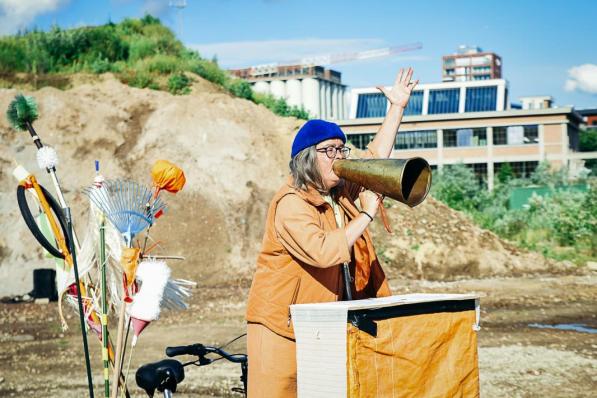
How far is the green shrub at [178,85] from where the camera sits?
24188 mm

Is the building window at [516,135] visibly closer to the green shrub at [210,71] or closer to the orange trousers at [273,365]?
the green shrub at [210,71]

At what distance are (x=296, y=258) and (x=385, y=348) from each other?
602mm

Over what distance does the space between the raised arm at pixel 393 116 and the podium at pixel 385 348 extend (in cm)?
103

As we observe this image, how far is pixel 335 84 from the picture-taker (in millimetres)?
98562

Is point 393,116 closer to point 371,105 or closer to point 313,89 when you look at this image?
point 371,105

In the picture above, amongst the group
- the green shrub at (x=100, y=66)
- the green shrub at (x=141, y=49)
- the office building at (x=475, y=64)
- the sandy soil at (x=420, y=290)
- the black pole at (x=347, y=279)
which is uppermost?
the office building at (x=475, y=64)

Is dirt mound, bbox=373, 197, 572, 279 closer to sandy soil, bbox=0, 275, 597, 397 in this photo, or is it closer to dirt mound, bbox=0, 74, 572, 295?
dirt mound, bbox=0, 74, 572, 295

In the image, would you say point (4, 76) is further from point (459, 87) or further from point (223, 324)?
point (459, 87)

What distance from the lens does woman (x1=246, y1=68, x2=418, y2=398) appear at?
3346 millimetres

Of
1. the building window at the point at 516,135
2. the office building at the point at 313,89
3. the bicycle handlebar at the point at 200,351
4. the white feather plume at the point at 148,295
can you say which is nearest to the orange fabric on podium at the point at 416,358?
the bicycle handlebar at the point at 200,351

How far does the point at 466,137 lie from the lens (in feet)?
197

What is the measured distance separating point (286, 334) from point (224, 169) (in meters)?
17.3

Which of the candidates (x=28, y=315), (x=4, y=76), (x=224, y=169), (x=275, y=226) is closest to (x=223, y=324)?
(x=28, y=315)

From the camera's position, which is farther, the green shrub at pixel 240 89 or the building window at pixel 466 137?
the building window at pixel 466 137
